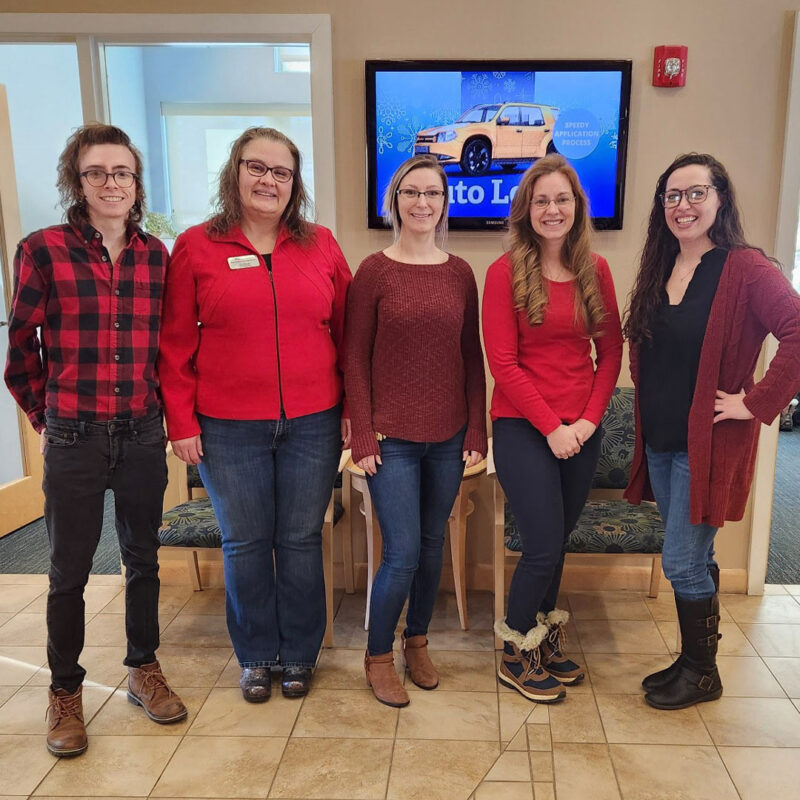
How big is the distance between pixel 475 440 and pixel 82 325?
3.51 ft

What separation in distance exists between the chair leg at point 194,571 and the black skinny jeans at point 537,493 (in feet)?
4.60

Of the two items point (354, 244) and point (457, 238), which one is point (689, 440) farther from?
point (354, 244)

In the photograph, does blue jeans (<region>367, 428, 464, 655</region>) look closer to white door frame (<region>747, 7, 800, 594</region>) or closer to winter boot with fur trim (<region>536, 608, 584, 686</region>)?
winter boot with fur trim (<region>536, 608, 584, 686</region>)

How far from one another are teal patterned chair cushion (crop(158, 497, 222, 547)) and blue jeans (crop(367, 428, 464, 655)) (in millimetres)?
659

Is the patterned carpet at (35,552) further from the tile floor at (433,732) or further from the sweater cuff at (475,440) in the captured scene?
the sweater cuff at (475,440)

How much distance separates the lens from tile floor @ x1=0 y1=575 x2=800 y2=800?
1680 mm

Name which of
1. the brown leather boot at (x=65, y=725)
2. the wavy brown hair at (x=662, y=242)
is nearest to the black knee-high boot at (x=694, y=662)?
the wavy brown hair at (x=662, y=242)

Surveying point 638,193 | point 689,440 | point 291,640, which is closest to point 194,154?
point 638,193

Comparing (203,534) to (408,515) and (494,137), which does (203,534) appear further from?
(494,137)

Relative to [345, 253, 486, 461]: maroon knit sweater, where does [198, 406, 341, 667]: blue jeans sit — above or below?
below

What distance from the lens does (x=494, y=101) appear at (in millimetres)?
2516

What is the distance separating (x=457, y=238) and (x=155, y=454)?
145 centimetres

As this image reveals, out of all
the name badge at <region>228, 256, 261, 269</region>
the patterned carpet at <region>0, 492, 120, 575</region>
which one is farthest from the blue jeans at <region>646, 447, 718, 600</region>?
the patterned carpet at <region>0, 492, 120, 575</region>

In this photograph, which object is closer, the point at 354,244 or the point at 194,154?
the point at 354,244
